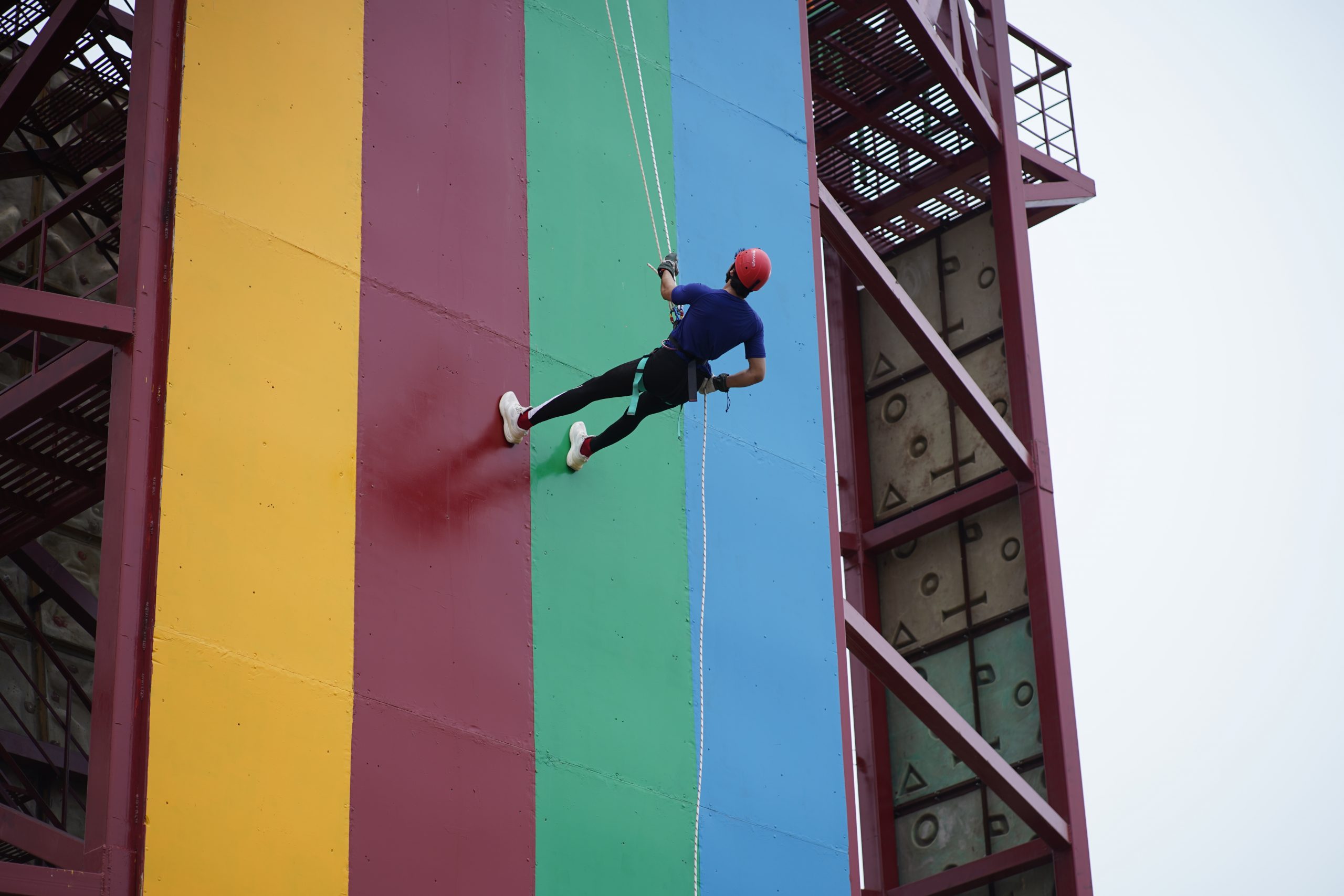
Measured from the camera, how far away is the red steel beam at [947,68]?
65.4ft

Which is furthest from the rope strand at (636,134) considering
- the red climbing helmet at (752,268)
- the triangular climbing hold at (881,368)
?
the triangular climbing hold at (881,368)

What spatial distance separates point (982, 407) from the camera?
62.6 feet

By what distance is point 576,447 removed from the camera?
13.8 metres

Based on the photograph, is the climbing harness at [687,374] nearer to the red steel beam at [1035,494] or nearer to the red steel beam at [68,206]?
the red steel beam at [68,206]

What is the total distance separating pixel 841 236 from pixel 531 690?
301 inches

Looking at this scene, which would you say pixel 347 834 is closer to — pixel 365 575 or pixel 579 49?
pixel 365 575

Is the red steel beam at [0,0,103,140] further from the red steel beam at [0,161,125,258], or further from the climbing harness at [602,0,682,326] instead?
the climbing harness at [602,0,682,326]

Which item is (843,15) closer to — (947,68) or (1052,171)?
(947,68)

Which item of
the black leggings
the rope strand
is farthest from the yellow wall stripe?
the rope strand

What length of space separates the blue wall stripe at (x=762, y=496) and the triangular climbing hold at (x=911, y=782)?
5.61m

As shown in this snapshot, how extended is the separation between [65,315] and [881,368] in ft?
44.9

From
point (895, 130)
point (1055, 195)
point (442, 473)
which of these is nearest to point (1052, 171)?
point (1055, 195)

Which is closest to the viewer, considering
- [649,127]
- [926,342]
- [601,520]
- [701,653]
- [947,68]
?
[601,520]

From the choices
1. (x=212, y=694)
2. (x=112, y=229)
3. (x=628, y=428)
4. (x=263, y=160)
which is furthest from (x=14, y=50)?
(x=212, y=694)
